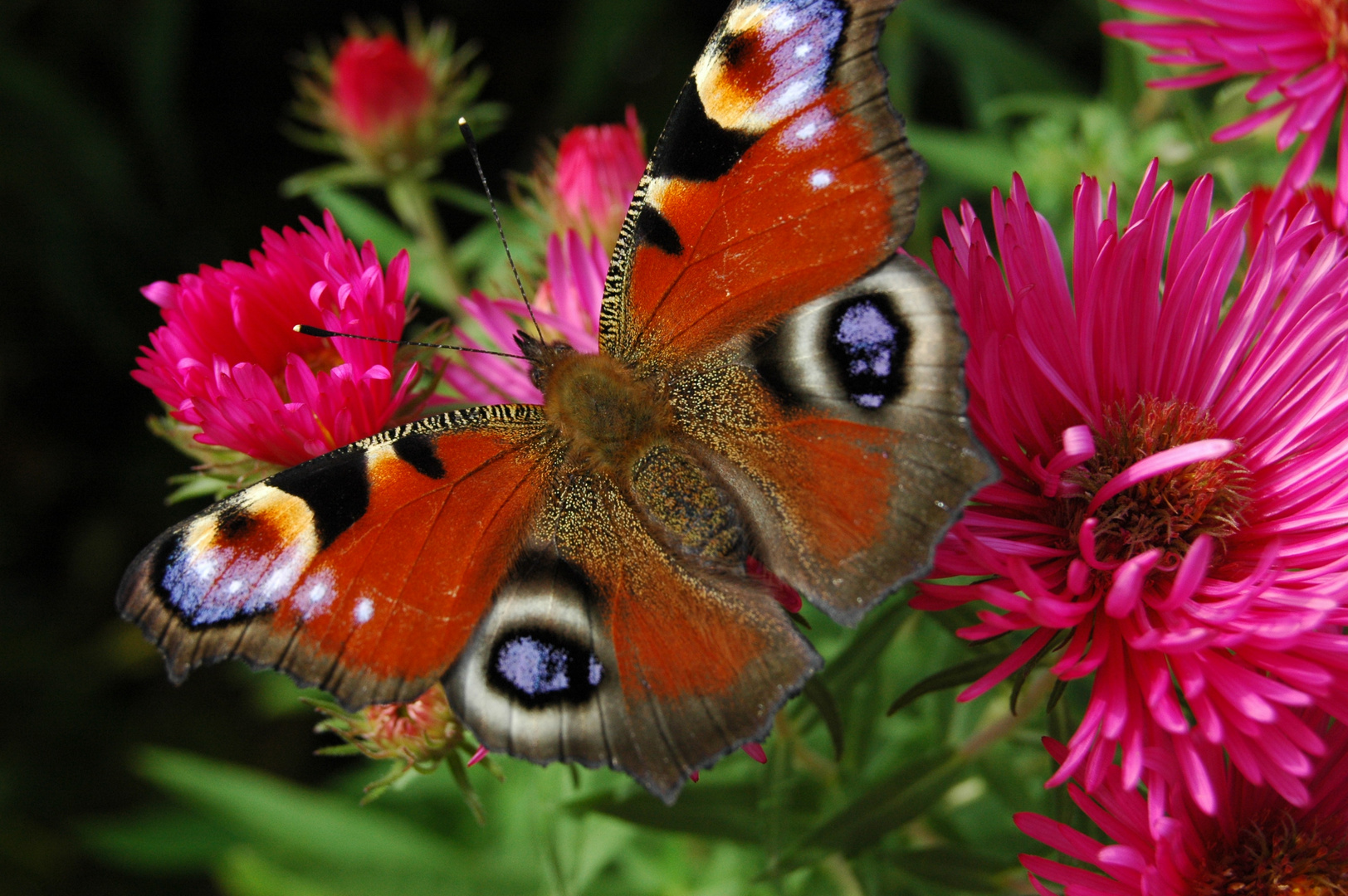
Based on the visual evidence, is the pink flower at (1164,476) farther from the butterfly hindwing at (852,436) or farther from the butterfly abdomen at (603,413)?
the butterfly abdomen at (603,413)

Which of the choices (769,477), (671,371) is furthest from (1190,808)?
(671,371)

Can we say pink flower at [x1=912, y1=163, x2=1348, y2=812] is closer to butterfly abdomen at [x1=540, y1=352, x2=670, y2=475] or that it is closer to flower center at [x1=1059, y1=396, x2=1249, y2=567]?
flower center at [x1=1059, y1=396, x2=1249, y2=567]

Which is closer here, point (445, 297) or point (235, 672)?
point (445, 297)

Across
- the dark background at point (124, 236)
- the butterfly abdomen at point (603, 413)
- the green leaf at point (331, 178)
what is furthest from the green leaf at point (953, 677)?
the dark background at point (124, 236)

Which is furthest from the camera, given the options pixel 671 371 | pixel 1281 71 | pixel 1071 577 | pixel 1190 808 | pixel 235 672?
pixel 235 672

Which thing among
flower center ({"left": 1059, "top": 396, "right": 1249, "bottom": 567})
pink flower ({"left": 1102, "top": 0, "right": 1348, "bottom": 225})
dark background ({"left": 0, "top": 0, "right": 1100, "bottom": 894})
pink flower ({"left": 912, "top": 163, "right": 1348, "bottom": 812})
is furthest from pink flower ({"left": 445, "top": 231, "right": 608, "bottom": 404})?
dark background ({"left": 0, "top": 0, "right": 1100, "bottom": 894})

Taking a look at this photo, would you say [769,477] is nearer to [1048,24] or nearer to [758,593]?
[758,593]
